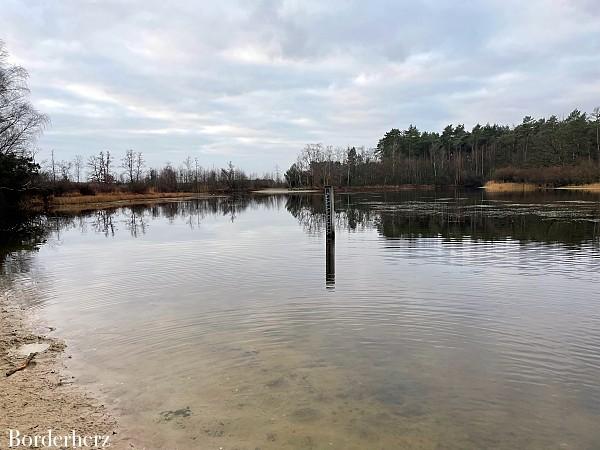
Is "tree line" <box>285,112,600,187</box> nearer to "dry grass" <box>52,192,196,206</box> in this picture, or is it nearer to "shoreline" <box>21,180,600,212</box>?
"shoreline" <box>21,180,600,212</box>

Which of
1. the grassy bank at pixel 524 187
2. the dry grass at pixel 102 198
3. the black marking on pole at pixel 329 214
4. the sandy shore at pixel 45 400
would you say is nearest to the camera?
the sandy shore at pixel 45 400

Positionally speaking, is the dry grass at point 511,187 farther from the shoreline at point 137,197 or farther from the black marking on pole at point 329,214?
the black marking on pole at point 329,214

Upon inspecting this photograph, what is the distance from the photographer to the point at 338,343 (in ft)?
23.9

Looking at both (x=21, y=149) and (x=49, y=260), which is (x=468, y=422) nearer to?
(x=49, y=260)

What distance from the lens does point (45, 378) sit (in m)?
5.94

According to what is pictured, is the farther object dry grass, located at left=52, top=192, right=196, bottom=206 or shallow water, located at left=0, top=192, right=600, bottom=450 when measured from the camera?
dry grass, located at left=52, top=192, right=196, bottom=206

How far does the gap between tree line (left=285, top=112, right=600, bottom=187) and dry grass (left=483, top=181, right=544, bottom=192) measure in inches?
45.3

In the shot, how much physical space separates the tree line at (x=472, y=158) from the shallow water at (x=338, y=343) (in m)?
76.0

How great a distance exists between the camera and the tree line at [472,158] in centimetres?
8388

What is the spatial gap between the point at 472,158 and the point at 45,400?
119 m

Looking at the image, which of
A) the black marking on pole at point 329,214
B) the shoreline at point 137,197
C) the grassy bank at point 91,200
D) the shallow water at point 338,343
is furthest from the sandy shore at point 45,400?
the grassy bank at point 91,200

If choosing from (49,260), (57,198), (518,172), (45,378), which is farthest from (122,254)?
(518,172)

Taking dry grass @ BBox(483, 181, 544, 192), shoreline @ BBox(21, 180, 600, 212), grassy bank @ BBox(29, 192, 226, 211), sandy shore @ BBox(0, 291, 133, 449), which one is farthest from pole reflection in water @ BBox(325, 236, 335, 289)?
dry grass @ BBox(483, 181, 544, 192)

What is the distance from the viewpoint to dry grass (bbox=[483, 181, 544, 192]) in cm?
7956
